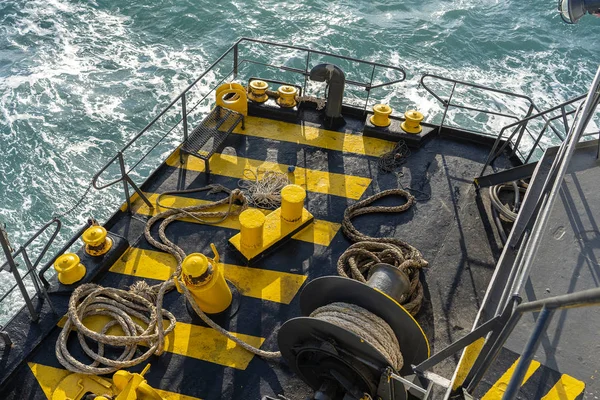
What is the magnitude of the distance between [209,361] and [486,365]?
319 cm

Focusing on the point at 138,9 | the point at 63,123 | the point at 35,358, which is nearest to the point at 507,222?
the point at 35,358

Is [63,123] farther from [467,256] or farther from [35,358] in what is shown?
[467,256]

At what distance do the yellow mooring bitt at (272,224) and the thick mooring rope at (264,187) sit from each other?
1.13 ft

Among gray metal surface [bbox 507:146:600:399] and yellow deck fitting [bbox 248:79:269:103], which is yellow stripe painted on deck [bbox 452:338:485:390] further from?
yellow deck fitting [bbox 248:79:269:103]

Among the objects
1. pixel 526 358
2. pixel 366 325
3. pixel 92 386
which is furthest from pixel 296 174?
pixel 526 358

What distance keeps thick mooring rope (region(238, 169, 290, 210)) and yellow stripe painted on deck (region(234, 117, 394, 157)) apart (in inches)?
41.3

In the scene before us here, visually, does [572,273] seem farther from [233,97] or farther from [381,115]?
[233,97]

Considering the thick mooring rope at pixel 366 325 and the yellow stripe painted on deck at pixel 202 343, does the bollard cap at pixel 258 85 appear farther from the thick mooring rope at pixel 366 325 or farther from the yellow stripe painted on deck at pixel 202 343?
the thick mooring rope at pixel 366 325

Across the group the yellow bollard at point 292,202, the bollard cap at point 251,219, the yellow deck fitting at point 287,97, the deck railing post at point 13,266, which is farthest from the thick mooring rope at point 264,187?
the deck railing post at point 13,266

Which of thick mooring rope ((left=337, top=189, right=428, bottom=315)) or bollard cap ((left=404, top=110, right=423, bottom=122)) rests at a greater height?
bollard cap ((left=404, top=110, right=423, bottom=122))

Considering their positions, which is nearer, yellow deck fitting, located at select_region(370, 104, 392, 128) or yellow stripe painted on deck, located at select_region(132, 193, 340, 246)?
yellow stripe painted on deck, located at select_region(132, 193, 340, 246)

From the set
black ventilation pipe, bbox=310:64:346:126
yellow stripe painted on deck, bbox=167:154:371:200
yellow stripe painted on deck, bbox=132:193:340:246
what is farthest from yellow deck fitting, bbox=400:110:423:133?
yellow stripe painted on deck, bbox=132:193:340:246

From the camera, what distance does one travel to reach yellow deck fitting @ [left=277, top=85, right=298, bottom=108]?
362 inches

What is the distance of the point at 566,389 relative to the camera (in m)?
4.07
